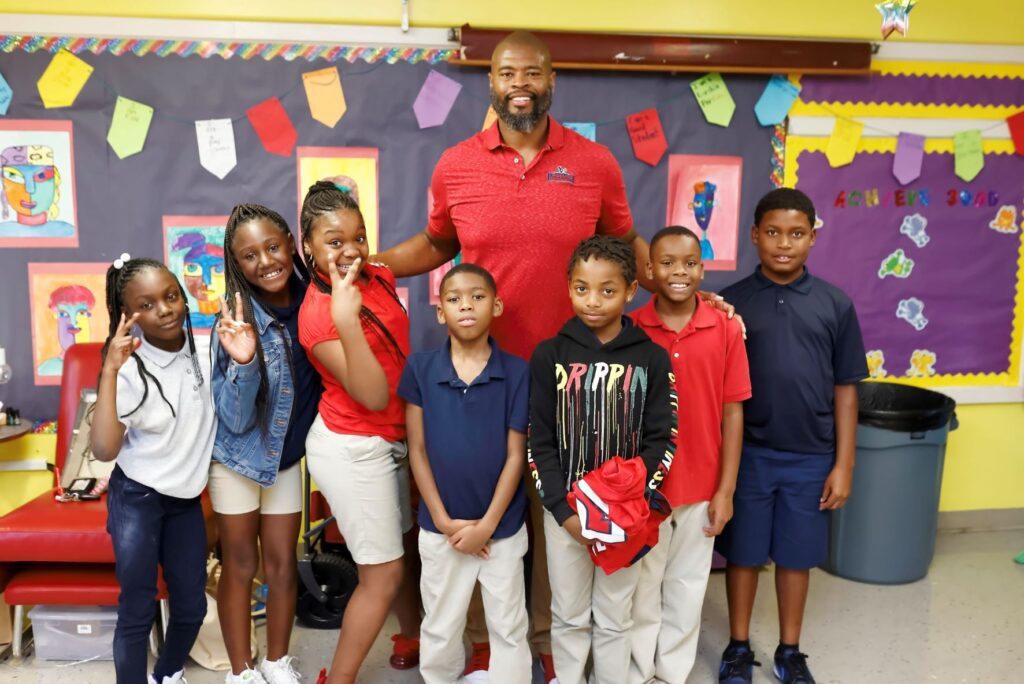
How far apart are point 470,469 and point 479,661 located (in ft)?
2.28

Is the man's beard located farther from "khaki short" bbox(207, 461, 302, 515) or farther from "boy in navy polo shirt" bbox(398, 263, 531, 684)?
"khaki short" bbox(207, 461, 302, 515)

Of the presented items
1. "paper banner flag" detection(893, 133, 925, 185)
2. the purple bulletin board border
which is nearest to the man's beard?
the purple bulletin board border

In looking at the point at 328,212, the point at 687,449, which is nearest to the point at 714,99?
the point at 687,449

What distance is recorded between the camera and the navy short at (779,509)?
2102mm

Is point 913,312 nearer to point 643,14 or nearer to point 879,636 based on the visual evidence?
point 879,636

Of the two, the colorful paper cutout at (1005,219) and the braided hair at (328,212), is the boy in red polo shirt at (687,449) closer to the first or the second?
the braided hair at (328,212)

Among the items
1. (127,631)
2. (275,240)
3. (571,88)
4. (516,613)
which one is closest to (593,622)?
(516,613)

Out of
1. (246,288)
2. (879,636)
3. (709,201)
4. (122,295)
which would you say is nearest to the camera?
(122,295)

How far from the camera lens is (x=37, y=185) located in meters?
2.71

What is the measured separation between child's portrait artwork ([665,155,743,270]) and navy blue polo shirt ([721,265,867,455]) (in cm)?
95

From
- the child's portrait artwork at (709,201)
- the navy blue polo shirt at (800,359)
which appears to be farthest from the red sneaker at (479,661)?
the child's portrait artwork at (709,201)

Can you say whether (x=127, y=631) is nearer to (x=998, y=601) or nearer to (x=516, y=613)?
(x=516, y=613)

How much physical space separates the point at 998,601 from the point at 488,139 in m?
2.44

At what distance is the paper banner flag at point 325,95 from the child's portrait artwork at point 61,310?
972 mm
